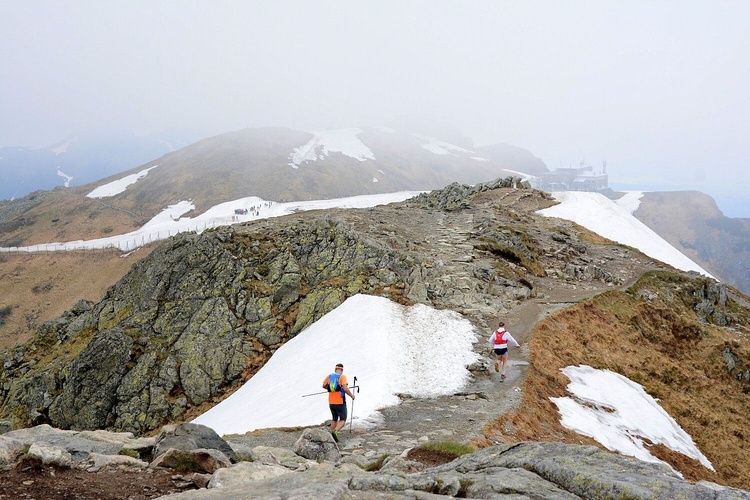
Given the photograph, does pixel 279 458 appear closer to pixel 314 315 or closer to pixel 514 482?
pixel 514 482

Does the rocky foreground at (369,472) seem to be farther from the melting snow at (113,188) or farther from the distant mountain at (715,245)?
the distant mountain at (715,245)

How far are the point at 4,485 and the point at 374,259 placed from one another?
27201 millimetres

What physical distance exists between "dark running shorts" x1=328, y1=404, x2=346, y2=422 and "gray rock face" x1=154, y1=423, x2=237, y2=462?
4.41 metres

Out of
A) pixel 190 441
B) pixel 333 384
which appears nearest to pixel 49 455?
pixel 190 441

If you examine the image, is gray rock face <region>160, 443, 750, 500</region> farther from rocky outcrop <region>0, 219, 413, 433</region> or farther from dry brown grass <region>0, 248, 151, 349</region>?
dry brown grass <region>0, 248, 151, 349</region>

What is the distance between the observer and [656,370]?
2742 cm

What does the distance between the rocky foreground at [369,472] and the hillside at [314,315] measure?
11.2 m

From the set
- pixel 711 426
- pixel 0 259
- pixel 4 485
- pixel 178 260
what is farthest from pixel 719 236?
pixel 0 259

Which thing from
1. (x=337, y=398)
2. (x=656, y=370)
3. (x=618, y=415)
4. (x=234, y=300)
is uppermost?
(x=234, y=300)

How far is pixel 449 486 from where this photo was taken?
844cm

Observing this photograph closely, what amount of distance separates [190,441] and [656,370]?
2842 centimetres

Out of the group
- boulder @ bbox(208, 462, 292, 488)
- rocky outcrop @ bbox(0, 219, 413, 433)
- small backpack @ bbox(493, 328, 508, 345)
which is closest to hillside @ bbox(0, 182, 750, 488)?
rocky outcrop @ bbox(0, 219, 413, 433)

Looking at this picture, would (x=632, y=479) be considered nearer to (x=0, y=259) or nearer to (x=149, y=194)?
(x=0, y=259)

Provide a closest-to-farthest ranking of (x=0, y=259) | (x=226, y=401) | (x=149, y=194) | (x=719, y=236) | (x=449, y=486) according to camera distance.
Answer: (x=449, y=486) → (x=226, y=401) → (x=0, y=259) → (x=149, y=194) → (x=719, y=236)
